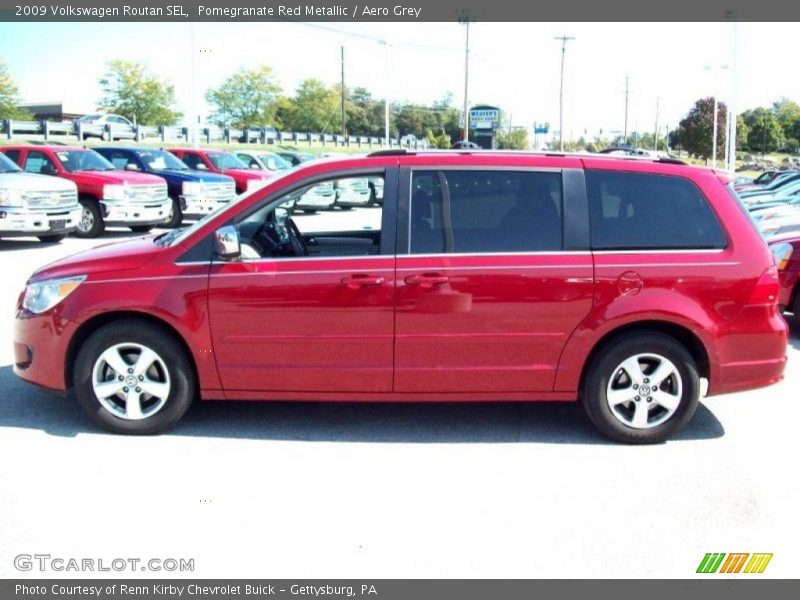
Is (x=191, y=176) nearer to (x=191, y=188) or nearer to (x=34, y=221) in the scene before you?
(x=191, y=188)

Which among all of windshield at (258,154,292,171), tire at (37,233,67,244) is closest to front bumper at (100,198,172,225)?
tire at (37,233,67,244)

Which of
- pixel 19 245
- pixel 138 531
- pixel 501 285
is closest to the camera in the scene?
pixel 138 531

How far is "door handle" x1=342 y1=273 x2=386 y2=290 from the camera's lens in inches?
196

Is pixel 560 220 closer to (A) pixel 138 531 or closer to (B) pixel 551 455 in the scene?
(B) pixel 551 455

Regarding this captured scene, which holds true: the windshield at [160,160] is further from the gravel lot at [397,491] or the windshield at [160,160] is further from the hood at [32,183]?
the gravel lot at [397,491]

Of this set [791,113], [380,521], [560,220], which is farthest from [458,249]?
[791,113]

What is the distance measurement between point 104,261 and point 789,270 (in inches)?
267

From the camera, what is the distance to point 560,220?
513 cm

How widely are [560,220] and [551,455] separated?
1471 mm

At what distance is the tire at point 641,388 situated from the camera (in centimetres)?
511

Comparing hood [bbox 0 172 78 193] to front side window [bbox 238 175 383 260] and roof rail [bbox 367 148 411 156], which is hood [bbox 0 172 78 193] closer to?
front side window [bbox 238 175 383 260]

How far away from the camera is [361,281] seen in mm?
4988

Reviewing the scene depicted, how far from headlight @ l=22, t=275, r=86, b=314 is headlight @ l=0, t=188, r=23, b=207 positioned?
9847mm

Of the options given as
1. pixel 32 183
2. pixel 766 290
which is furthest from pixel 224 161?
pixel 766 290
